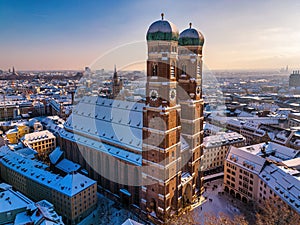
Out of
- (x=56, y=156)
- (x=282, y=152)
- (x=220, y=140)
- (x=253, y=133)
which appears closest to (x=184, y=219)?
(x=220, y=140)

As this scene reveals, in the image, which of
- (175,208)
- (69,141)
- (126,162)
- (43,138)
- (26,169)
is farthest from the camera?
(43,138)

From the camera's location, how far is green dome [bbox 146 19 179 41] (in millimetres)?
45250

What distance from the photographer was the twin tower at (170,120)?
47094 millimetres

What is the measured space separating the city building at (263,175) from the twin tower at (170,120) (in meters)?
12.8

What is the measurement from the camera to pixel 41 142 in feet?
300

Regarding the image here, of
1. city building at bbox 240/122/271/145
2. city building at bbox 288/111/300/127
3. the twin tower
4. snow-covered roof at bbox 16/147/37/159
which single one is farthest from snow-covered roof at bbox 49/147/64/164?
city building at bbox 288/111/300/127

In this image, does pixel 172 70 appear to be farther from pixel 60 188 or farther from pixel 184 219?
pixel 60 188

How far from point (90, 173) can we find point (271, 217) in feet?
154

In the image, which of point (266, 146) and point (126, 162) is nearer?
point (126, 162)

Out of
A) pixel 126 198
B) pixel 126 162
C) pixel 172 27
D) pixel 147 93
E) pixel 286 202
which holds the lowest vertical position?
pixel 126 198

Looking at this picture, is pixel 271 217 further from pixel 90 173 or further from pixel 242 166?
pixel 90 173

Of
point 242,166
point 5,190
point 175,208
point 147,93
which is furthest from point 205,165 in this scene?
point 5,190

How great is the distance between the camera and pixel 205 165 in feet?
258

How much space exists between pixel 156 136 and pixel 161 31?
68.0 ft
